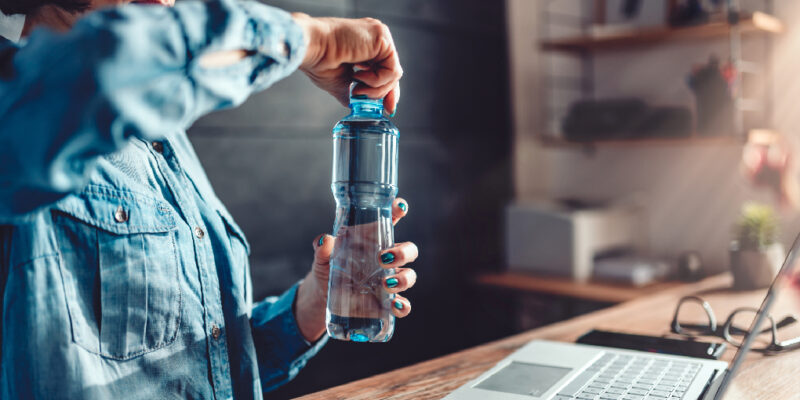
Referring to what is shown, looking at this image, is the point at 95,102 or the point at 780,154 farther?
the point at 780,154

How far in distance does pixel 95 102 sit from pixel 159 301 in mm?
378

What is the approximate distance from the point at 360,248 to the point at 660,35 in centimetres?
210

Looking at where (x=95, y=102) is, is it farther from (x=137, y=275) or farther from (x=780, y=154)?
(x=780, y=154)

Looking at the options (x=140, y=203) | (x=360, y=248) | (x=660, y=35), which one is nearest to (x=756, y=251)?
A: (x=660, y=35)

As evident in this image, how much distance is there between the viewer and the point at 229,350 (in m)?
1.02

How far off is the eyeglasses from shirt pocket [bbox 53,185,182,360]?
0.90m

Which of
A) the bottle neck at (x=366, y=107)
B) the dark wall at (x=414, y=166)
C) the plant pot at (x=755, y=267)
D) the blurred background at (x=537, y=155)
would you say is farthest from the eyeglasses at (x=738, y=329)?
the dark wall at (x=414, y=166)

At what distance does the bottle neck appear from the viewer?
881mm

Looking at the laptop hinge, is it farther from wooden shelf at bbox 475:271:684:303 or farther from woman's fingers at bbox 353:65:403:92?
wooden shelf at bbox 475:271:684:303

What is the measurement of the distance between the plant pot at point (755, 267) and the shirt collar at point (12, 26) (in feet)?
5.60

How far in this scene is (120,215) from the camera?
2.82ft

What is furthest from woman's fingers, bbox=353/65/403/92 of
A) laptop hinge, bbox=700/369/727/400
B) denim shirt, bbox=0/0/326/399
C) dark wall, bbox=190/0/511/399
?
dark wall, bbox=190/0/511/399

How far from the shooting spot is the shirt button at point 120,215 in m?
0.85

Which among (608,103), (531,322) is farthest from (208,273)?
(608,103)
